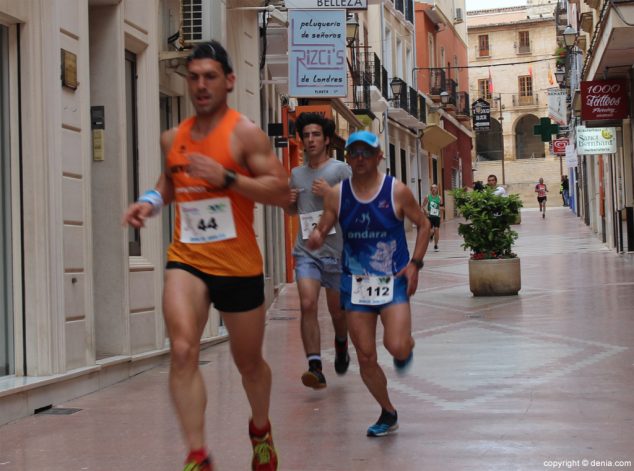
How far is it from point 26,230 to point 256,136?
11.6 ft

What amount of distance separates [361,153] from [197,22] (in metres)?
5.83

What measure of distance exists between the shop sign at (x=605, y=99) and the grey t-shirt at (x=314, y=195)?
16878 mm

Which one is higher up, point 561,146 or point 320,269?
point 561,146

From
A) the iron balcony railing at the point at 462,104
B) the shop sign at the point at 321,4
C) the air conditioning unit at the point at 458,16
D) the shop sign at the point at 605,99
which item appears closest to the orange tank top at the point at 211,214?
the shop sign at the point at 321,4

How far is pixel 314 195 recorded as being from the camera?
8719 mm

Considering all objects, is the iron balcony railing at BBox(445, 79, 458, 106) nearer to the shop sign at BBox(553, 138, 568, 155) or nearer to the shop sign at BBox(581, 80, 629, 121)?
the shop sign at BBox(553, 138, 568, 155)

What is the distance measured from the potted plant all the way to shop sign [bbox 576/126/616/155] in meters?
12.4

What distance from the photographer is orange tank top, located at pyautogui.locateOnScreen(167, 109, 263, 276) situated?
5.20m

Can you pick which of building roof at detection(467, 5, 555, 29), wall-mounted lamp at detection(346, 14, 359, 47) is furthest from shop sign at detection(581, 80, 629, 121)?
building roof at detection(467, 5, 555, 29)

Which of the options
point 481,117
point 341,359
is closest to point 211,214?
point 341,359

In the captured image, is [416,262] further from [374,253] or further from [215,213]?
[215,213]

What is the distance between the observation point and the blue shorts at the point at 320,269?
28.6 feet

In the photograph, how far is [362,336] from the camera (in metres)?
6.65

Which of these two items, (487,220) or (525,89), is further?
(525,89)
